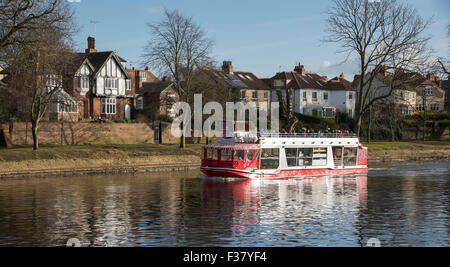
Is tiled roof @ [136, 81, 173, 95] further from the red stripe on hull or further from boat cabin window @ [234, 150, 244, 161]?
boat cabin window @ [234, 150, 244, 161]

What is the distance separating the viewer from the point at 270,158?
2014 inches

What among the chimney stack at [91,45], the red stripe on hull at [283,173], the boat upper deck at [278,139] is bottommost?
the red stripe on hull at [283,173]

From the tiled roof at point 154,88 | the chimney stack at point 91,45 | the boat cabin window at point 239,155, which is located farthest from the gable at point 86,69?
the boat cabin window at point 239,155

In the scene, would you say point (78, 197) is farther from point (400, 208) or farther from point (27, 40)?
point (400, 208)

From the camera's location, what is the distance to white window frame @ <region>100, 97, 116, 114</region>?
9319cm

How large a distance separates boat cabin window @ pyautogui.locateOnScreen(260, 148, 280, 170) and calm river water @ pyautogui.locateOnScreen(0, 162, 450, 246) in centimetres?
151

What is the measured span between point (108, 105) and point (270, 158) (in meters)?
48.5

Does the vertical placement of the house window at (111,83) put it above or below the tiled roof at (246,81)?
below

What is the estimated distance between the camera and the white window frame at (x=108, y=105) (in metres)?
93.2

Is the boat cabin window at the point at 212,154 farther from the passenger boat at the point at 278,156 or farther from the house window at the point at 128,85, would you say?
the house window at the point at 128,85

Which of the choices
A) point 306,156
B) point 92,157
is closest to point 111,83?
point 92,157

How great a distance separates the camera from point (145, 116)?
93.1 metres

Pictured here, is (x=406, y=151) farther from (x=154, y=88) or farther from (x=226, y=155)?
(x=154, y=88)
